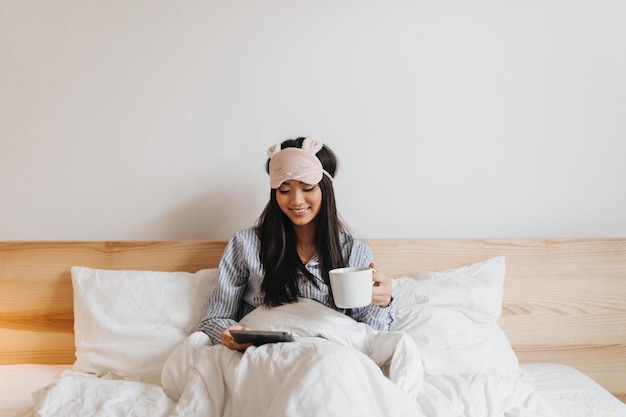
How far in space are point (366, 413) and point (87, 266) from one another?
1120mm

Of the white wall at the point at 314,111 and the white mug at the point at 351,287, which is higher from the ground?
the white wall at the point at 314,111

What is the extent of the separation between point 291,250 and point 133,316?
1.63 feet

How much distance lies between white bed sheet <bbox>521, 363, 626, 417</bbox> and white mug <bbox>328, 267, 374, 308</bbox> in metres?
0.57

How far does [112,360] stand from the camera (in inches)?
67.3

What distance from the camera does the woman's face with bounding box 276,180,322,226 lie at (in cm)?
166

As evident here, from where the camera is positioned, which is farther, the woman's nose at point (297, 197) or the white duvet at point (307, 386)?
the woman's nose at point (297, 197)

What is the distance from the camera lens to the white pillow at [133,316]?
1.70 m

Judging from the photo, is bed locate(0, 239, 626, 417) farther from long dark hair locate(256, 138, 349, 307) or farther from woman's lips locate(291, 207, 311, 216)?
woman's lips locate(291, 207, 311, 216)

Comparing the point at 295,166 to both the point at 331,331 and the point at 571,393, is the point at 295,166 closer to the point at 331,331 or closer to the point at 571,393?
the point at 331,331

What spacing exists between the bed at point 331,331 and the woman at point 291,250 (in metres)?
0.09

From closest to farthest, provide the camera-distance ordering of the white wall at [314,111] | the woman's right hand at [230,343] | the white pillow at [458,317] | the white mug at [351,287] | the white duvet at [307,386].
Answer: the white duvet at [307,386]
the white mug at [351,287]
the woman's right hand at [230,343]
the white pillow at [458,317]
the white wall at [314,111]

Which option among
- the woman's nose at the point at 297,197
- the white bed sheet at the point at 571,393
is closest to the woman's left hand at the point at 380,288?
the woman's nose at the point at 297,197

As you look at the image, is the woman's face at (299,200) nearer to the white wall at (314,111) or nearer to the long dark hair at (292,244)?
the long dark hair at (292,244)

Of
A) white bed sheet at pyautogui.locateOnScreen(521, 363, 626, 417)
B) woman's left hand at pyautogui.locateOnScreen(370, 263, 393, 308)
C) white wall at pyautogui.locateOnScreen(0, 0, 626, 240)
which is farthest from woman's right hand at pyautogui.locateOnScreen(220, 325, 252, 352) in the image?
white bed sheet at pyautogui.locateOnScreen(521, 363, 626, 417)
